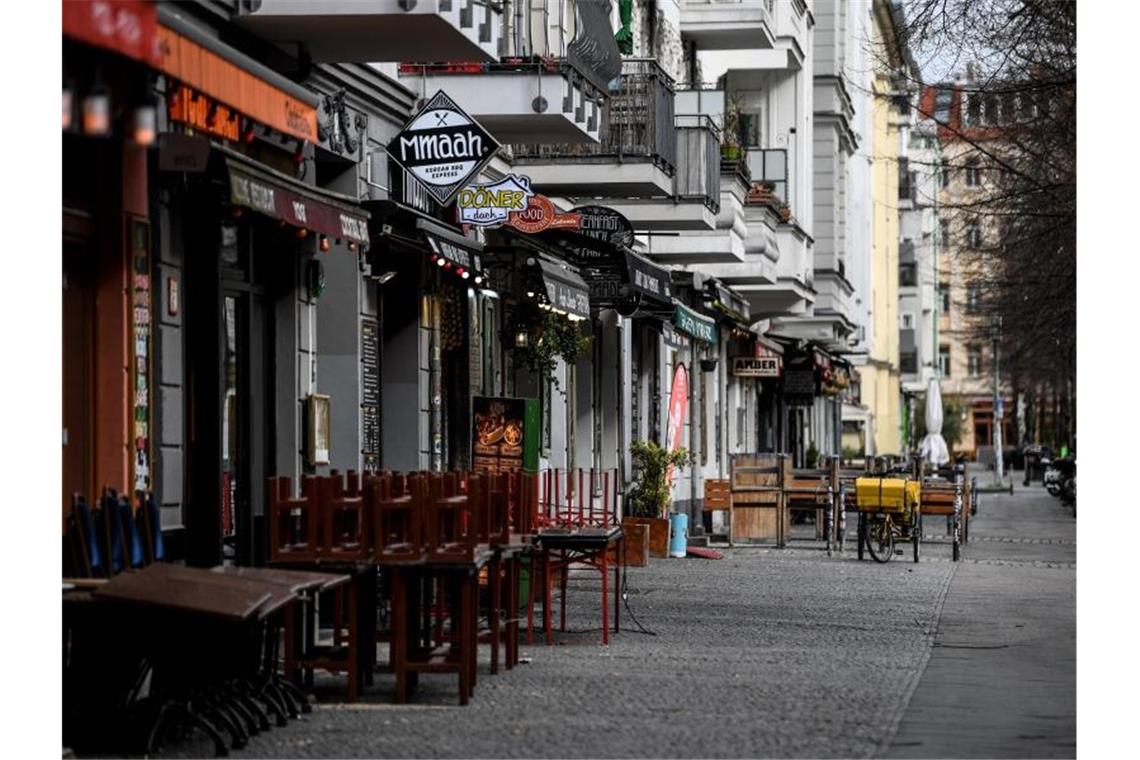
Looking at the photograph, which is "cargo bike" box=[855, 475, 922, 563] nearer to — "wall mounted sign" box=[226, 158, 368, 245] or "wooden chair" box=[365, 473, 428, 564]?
"wall mounted sign" box=[226, 158, 368, 245]

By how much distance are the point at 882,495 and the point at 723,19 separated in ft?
34.5

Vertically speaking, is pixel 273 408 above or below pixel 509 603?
above

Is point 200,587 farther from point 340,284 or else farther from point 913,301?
point 913,301

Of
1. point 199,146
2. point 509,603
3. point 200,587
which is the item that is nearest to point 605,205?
point 509,603

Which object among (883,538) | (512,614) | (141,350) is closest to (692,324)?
(883,538)

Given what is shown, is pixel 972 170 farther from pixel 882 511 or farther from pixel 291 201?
pixel 291 201

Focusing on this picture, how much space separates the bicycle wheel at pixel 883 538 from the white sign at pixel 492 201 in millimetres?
9291

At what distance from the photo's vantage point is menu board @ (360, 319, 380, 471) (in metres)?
18.5

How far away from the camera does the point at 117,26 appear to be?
830 centimetres

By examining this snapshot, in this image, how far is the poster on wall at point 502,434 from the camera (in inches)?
789

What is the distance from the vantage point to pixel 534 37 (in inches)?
964

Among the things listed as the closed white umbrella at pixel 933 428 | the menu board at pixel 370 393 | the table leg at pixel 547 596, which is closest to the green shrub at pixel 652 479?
the menu board at pixel 370 393
